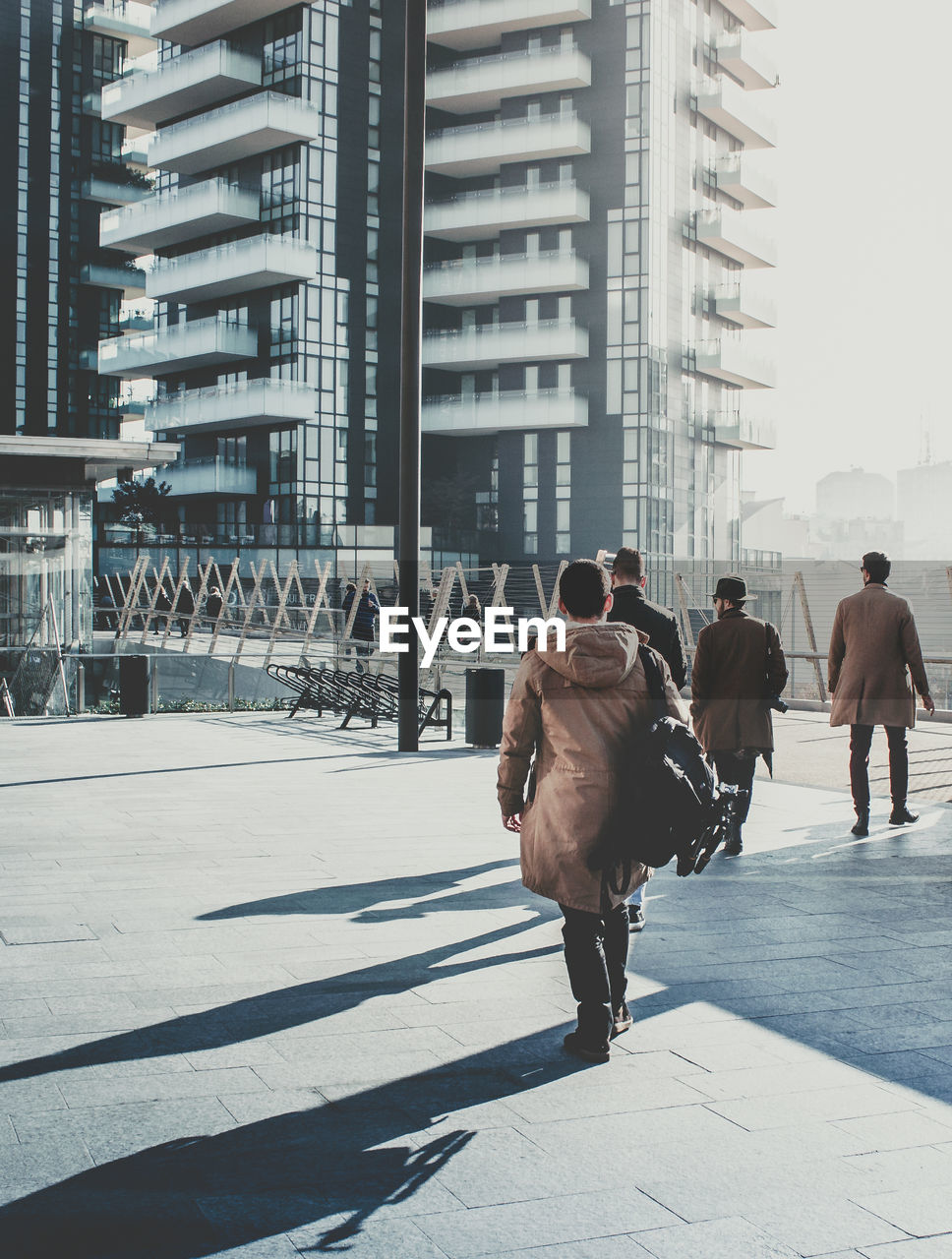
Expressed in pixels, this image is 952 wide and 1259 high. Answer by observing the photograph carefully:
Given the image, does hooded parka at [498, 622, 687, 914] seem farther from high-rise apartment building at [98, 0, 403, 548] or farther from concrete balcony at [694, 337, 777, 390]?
concrete balcony at [694, 337, 777, 390]

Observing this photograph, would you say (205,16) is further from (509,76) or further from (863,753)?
(863,753)

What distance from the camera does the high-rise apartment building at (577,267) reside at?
1986 inches

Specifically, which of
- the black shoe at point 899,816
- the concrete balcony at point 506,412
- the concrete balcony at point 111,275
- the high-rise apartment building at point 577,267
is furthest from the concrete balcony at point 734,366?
the black shoe at point 899,816

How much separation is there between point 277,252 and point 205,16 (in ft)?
32.0

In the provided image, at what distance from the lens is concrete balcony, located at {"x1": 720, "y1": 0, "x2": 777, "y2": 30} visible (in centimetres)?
5619

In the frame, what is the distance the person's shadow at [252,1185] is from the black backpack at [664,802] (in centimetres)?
82

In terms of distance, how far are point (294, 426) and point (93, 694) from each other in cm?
3518

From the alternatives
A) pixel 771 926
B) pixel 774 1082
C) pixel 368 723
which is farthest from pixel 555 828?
pixel 368 723

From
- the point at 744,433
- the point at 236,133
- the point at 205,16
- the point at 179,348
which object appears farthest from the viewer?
the point at 744,433

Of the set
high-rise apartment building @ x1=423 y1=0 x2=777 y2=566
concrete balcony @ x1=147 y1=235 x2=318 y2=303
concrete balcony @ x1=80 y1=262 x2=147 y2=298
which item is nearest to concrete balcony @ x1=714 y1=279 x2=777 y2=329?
high-rise apartment building @ x1=423 y1=0 x2=777 y2=566

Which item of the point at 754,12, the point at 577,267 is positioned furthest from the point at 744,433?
the point at 754,12

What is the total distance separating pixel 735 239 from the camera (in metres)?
54.6

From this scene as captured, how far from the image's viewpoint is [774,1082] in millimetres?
4191

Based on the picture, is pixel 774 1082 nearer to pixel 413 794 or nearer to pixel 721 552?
pixel 413 794
